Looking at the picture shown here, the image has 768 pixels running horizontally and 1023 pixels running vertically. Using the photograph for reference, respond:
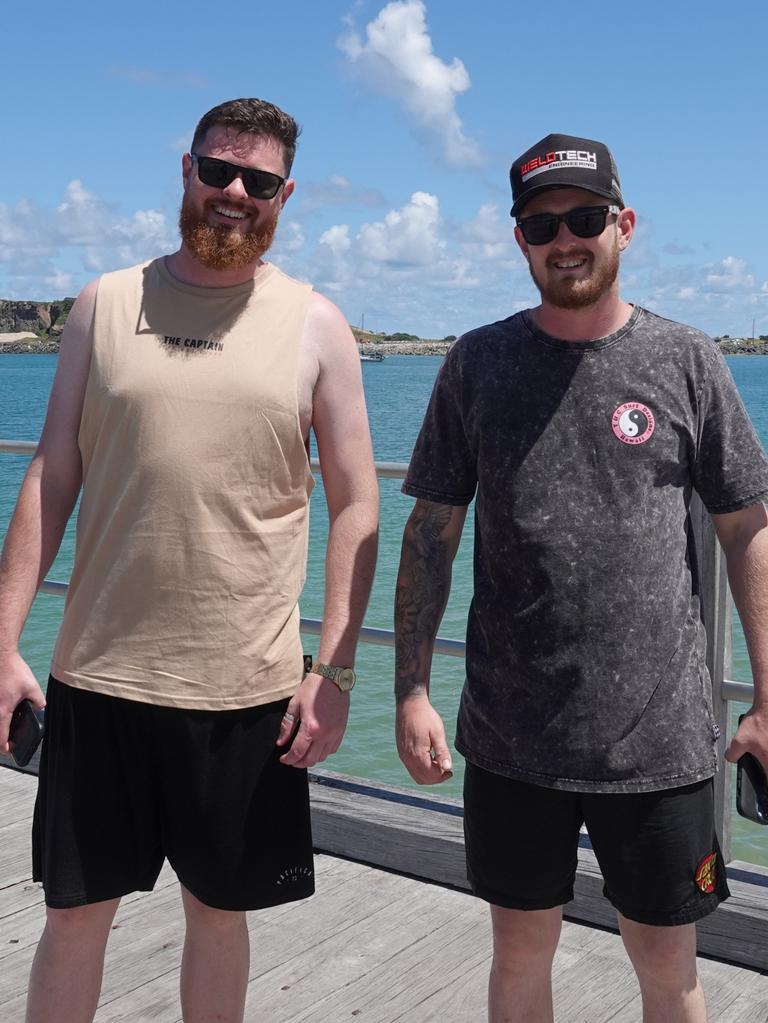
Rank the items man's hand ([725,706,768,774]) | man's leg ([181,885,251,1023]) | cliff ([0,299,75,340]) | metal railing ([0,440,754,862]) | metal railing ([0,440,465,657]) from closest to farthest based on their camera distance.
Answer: man's hand ([725,706,768,774]) < man's leg ([181,885,251,1023]) < metal railing ([0,440,754,862]) < metal railing ([0,440,465,657]) < cliff ([0,299,75,340])

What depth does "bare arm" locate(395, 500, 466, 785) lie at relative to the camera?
2.09 metres

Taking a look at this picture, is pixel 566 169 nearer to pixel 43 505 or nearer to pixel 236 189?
pixel 236 189

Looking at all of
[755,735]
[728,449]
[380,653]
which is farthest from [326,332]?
[380,653]

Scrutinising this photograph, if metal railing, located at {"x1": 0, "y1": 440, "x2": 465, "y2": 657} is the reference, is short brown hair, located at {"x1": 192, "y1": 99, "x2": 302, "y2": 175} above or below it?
above

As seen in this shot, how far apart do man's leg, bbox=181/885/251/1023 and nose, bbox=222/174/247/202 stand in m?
1.24

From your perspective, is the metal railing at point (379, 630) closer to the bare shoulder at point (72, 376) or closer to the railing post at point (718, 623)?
the railing post at point (718, 623)

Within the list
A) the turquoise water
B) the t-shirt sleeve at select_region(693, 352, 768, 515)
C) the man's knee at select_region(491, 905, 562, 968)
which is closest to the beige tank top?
the man's knee at select_region(491, 905, 562, 968)

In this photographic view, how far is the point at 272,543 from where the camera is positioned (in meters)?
2.08

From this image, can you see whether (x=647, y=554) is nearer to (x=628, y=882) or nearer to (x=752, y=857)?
(x=628, y=882)

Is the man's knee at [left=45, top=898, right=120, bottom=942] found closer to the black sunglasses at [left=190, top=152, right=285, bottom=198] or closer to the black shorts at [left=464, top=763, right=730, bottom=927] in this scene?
the black shorts at [left=464, top=763, right=730, bottom=927]

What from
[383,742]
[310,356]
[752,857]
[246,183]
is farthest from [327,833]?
[383,742]

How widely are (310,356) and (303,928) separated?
1535 mm

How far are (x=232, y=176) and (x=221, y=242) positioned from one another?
12cm

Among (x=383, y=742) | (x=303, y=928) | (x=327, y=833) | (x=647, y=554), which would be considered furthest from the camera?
(x=383, y=742)
